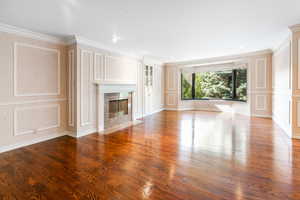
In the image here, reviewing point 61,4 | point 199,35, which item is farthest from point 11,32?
point 199,35

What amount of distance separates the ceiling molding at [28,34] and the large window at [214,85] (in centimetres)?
607

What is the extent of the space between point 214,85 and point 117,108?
5.50 meters

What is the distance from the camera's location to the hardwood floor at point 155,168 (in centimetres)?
170

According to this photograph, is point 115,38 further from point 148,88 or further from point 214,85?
point 214,85

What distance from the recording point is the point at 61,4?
2301mm

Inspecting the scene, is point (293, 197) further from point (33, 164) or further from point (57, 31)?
point (57, 31)

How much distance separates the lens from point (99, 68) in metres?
4.25

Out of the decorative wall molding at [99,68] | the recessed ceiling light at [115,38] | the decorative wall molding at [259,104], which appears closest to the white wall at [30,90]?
the decorative wall molding at [99,68]

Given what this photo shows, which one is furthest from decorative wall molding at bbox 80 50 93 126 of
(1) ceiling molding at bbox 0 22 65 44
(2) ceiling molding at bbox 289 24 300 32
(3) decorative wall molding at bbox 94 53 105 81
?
(2) ceiling molding at bbox 289 24 300 32

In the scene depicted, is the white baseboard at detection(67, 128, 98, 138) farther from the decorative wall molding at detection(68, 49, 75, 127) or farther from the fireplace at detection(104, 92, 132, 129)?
the fireplace at detection(104, 92, 132, 129)

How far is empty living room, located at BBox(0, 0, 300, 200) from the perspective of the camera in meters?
1.87

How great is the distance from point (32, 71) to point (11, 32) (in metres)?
0.78

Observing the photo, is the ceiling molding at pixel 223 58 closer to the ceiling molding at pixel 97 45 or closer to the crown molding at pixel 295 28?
the crown molding at pixel 295 28

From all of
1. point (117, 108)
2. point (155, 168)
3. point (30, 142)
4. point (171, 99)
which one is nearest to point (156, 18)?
point (155, 168)
